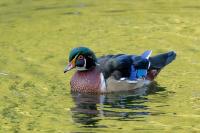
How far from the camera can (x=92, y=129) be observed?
12.6 metres

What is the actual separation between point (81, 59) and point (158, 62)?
1.69m

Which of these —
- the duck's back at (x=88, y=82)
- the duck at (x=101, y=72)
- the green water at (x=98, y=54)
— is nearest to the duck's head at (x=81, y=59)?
the duck at (x=101, y=72)

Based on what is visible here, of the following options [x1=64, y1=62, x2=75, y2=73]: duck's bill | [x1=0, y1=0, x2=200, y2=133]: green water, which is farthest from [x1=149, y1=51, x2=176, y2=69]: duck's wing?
[x1=64, y1=62, x2=75, y2=73]: duck's bill

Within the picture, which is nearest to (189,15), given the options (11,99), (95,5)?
(95,5)

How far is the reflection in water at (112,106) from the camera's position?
1322cm

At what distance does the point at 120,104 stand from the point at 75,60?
1381mm

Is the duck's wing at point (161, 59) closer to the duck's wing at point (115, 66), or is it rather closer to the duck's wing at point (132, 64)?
the duck's wing at point (132, 64)

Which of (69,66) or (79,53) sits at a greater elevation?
(79,53)

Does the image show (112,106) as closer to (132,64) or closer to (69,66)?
(69,66)

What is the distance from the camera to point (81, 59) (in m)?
15.0

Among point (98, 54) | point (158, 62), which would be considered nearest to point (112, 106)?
point (158, 62)

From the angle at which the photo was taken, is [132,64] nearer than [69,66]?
No

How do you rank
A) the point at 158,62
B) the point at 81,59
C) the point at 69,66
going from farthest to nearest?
1. the point at 158,62
2. the point at 81,59
3. the point at 69,66

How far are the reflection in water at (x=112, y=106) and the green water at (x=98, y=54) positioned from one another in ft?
0.05
